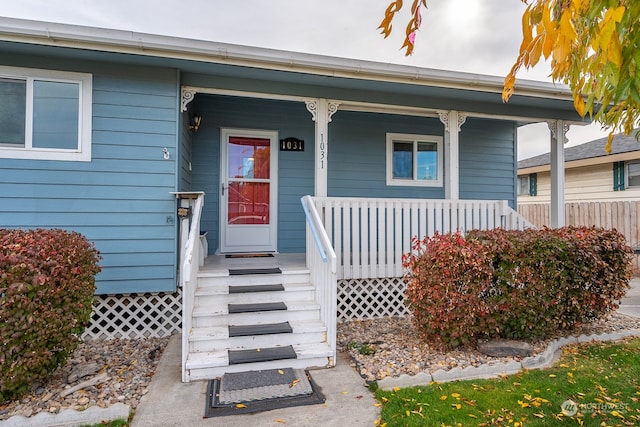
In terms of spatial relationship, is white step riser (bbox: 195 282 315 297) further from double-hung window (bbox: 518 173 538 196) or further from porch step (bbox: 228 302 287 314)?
double-hung window (bbox: 518 173 538 196)

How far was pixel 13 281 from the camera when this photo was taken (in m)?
2.60

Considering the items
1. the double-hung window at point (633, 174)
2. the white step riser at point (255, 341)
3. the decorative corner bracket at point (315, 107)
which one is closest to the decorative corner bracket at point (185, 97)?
the decorative corner bracket at point (315, 107)

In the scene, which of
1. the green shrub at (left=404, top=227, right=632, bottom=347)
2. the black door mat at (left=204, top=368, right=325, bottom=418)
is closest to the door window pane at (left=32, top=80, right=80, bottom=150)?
the black door mat at (left=204, top=368, right=325, bottom=418)

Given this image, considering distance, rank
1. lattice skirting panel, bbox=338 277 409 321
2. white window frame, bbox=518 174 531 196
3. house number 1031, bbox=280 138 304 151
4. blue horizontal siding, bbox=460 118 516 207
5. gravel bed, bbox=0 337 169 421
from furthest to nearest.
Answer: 1. white window frame, bbox=518 174 531 196
2. blue horizontal siding, bbox=460 118 516 207
3. house number 1031, bbox=280 138 304 151
4. lattice skirting panel, bbox=338 277 409 321
5. gravel bed, bbox=0 337 169 421

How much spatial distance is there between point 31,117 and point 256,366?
3594 mm

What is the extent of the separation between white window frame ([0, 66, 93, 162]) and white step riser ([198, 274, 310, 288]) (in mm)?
1947

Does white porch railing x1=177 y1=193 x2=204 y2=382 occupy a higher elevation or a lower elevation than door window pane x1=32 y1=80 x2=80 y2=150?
lower

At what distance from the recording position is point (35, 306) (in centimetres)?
265

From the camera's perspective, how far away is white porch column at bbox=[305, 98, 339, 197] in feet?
16.6

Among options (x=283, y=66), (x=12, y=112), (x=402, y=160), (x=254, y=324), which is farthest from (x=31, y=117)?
(x=402, y=160)

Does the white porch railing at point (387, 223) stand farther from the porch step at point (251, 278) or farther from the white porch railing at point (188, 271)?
the white porch railing at point (188, 271)

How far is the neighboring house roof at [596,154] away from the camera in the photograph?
1119 cm

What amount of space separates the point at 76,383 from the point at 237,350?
4.26 feet

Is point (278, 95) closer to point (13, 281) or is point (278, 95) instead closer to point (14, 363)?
point (13, 281)
